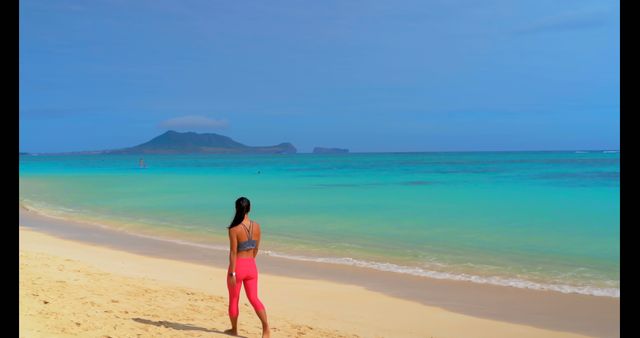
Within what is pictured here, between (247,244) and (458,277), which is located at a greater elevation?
(247,244)

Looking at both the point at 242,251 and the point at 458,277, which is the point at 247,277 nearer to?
the point at 242,251

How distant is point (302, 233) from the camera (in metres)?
18.0

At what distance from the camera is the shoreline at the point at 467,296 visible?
7883 millimetres

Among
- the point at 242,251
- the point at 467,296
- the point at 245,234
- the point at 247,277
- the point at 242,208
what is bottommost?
the point at 467,296

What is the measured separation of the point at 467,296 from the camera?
363 inches

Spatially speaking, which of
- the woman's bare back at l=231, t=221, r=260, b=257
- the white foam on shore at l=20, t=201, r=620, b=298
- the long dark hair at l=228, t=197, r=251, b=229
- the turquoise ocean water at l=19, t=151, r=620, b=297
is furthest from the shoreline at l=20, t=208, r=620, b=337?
the long dark hair at l=228, t=197, r=251, b=229

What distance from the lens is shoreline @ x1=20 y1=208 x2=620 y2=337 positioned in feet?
25.9

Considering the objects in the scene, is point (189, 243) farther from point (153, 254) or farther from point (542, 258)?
point (542, 258)

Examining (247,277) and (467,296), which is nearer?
(247,277)

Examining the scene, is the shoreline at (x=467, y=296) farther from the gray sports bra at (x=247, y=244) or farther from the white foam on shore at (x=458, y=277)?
the gray sports bra at (x=247, y=244)

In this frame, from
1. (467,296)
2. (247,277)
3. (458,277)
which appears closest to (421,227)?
(458,277)

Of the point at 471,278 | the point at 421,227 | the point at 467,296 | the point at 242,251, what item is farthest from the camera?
the point at 421,227
